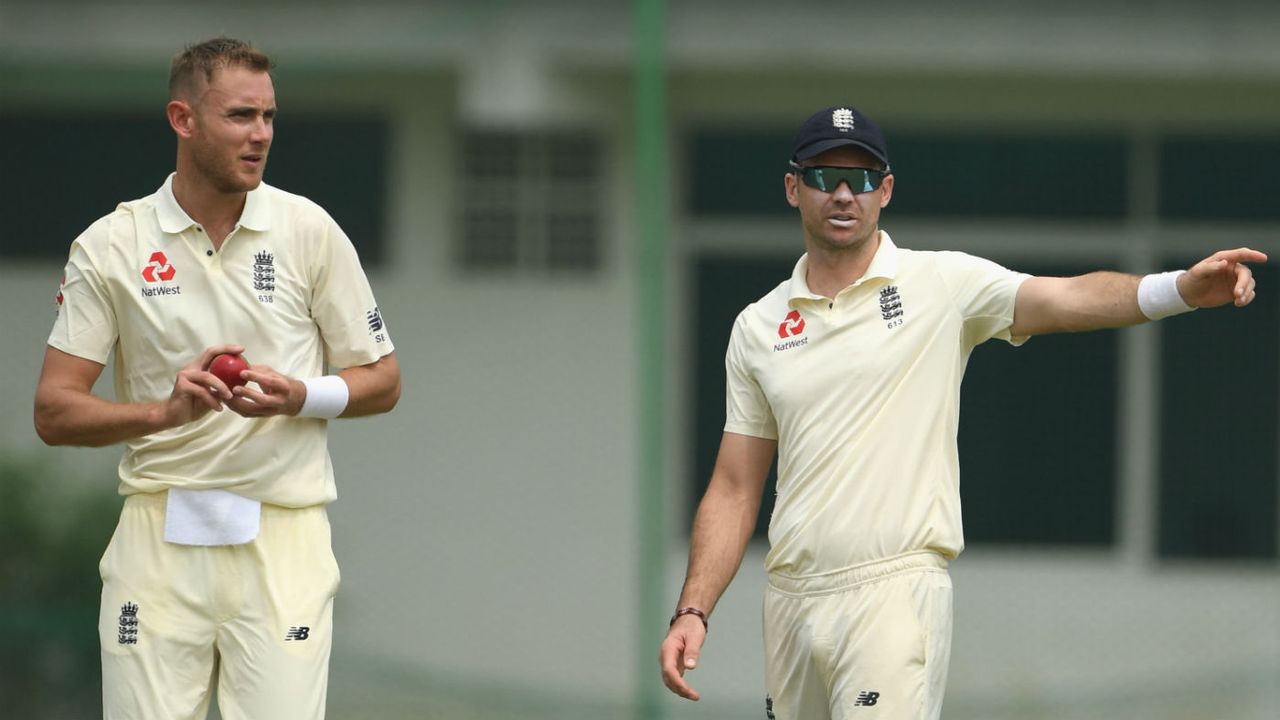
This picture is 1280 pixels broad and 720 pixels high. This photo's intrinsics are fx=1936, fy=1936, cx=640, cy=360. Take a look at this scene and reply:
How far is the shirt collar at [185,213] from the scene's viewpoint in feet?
13.4

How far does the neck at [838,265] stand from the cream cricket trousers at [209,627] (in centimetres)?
126

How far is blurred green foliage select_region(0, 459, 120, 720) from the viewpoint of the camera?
7039mm

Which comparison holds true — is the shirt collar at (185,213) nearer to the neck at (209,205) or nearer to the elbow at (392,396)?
the neck at (209,205)

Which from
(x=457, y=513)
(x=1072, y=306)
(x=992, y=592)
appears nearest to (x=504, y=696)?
(x=457, y=513)

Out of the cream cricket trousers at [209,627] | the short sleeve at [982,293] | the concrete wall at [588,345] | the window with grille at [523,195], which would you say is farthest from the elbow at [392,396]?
the window with grille at [523,195]

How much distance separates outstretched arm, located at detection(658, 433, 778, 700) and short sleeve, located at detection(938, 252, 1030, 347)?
0.53 metres

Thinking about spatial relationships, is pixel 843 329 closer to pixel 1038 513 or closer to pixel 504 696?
pixel 504 696

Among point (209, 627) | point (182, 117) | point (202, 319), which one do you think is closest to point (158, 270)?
point (202, 319)

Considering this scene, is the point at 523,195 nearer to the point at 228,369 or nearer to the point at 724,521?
the point at 724,521

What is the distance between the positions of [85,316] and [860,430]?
1.64 meters

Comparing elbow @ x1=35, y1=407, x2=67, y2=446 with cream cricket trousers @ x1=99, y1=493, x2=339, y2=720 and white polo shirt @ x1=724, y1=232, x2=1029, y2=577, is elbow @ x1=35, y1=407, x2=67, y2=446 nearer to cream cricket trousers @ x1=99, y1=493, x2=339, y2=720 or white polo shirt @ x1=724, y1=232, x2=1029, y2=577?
cream cricket trousers @ x1=99, y1=493, x2=339, y2=720

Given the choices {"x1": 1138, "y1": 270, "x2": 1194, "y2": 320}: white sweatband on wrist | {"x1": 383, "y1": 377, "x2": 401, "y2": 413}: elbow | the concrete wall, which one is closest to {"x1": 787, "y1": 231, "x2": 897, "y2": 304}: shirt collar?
{"x1": 1138, "y1": 270, "x2": 1194, "y2": 320}: white sweatband on wrist

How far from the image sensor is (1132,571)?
311 inches

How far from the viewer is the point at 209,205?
4109mm
